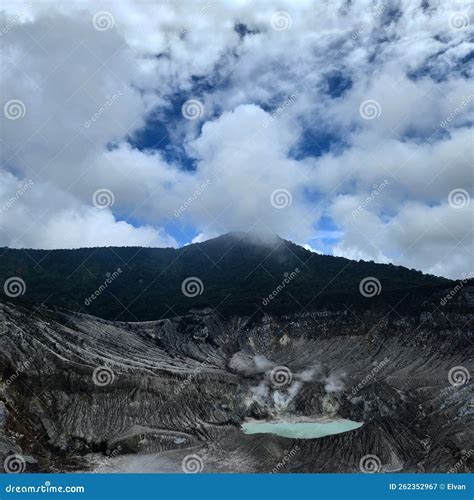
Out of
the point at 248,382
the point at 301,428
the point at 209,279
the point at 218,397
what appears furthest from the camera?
the point at 209,279

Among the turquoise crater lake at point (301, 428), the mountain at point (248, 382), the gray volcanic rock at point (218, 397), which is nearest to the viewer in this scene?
the gray volcanic rock at point (218, 397)

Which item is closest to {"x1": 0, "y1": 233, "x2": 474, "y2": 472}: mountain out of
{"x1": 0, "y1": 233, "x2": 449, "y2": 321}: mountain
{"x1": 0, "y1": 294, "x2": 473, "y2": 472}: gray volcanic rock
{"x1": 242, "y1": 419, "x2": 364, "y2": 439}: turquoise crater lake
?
{"x1": 0, "y1": 294, "x2": 473, "y2": 472}: gray volcanic rock

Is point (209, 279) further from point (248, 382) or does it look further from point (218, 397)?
point (218, 397)

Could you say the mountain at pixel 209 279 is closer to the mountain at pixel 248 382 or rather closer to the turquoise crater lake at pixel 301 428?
the mountain at pixel 248 382

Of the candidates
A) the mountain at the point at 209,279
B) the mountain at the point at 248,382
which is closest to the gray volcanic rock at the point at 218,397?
the mountain at the point at 248,382

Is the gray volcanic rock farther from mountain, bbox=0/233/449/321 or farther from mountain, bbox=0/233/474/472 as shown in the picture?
mountain, bbox=0/233/449/321

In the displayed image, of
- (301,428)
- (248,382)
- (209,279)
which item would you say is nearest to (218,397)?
(248,382)
